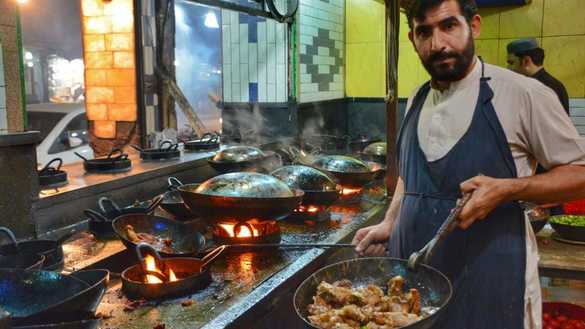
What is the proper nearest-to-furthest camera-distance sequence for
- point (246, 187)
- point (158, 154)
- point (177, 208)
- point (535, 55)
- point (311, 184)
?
point (246, 187)
point (177, 208)
point (311, 184)
point (158, 154)
point (535, 55)

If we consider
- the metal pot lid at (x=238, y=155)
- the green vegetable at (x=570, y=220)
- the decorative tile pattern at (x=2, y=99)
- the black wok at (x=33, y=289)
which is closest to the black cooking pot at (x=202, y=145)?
the metal pot lid at (x=238, y=155)

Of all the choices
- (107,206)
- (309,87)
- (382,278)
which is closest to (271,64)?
(309,87)

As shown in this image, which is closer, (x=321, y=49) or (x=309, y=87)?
(x=309, y=87)

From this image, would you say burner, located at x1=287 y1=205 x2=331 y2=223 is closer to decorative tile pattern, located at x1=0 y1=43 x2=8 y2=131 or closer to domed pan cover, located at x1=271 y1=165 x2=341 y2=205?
domed pan cover, located at x1=271 y1=165 x2=341 y2=205

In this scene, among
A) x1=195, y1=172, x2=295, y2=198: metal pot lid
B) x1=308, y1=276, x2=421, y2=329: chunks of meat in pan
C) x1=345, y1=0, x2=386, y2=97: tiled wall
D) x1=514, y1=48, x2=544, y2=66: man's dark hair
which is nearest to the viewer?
x1=308, y1=276, x2=421, y2=329: chunks of meat in pan

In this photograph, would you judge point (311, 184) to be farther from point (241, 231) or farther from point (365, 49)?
point (365, 49)

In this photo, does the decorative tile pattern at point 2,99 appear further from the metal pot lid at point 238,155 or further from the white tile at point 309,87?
the white tile at point 309,87

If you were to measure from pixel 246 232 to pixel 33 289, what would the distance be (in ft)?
5.32

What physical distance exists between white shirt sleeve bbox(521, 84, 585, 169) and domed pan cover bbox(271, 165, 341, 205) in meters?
2.37

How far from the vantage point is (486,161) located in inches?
92.3

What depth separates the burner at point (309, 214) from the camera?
461 centimetres

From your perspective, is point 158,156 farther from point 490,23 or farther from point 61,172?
point 490,23

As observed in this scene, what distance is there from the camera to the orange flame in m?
3.84

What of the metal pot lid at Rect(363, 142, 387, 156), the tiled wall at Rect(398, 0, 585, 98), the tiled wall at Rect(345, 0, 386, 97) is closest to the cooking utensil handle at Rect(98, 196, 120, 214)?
the metal pot lid at Rect(363, 142, 387, 156)
